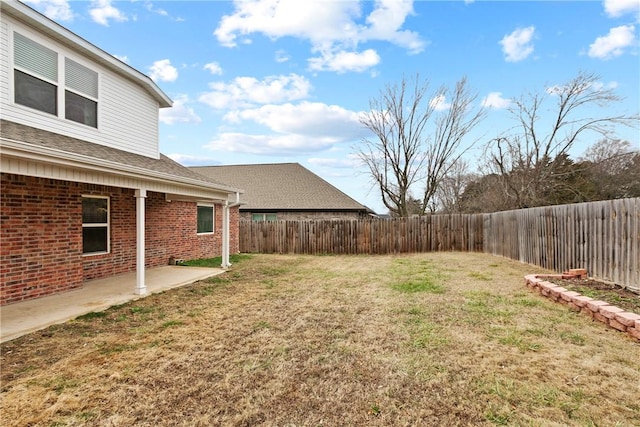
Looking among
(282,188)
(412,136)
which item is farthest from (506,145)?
(282,188)

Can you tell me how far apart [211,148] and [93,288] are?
1620 centimetres

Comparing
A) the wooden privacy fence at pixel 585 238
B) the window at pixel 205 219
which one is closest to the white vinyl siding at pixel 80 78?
the window at pixel 205 219

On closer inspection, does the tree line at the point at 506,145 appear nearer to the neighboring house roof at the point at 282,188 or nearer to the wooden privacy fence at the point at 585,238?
the neighboring house roof at the point at 282,188

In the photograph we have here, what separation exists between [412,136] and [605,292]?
14801mm

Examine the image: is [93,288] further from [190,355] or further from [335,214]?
[335,214]

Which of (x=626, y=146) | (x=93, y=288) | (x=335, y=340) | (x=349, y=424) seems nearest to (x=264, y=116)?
(x=93, y=288)

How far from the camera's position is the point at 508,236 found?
35.6ft

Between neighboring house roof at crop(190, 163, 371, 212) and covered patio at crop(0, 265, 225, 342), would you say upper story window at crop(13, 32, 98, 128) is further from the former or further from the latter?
neighboring house roof at crop(190, 163, 371, 212)

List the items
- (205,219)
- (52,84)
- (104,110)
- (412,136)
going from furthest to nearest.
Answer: (412,136) < (205,219) < (104,110) < (52,84)

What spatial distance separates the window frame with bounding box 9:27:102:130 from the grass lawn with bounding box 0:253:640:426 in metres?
3.89

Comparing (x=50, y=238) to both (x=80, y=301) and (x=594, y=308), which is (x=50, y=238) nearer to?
(x=80, y=301)

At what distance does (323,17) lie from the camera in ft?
30.6

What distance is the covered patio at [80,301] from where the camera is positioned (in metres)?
4.43

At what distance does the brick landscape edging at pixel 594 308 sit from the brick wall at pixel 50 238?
8.71m
